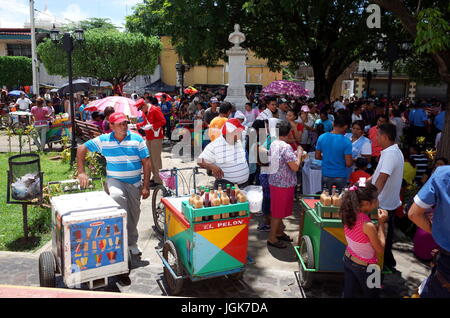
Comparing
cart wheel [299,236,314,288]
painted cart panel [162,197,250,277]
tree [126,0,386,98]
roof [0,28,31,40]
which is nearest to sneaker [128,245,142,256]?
painted cart panel [162,197,250,277]

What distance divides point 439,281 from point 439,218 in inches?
19.4

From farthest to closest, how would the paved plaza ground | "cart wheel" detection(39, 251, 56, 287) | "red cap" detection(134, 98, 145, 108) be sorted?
"red cap" detection(134, 98, 145, 108) < the paved plaza ground < "cart wheel" detection(39, 251, 56, 287)

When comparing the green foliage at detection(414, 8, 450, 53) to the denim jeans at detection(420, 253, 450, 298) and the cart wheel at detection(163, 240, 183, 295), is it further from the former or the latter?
the cart wheel at detection(163, 240, 183, 295)

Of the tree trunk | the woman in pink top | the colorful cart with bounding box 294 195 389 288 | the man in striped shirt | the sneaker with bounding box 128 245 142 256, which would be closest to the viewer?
the woman in pink top

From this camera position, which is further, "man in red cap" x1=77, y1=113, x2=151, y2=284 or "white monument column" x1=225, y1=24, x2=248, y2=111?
"white monument column" x1=225, y1=24, x2=248, y2=111

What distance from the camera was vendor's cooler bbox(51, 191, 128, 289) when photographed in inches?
154

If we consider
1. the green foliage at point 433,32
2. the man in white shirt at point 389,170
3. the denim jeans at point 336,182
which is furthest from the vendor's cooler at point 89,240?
the green foliage at point 433,32

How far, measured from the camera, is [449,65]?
23.4 feet

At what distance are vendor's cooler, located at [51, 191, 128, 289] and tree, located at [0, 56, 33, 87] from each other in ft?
126

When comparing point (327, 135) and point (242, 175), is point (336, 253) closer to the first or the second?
point (242, 175)

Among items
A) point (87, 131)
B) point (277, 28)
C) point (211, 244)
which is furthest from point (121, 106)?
point (277, 28)

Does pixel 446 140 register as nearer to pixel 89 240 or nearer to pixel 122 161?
pixel 122 161

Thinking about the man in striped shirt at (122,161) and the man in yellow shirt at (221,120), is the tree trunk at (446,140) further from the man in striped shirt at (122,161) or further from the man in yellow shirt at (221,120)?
the man in striped shirt at (122,161)
